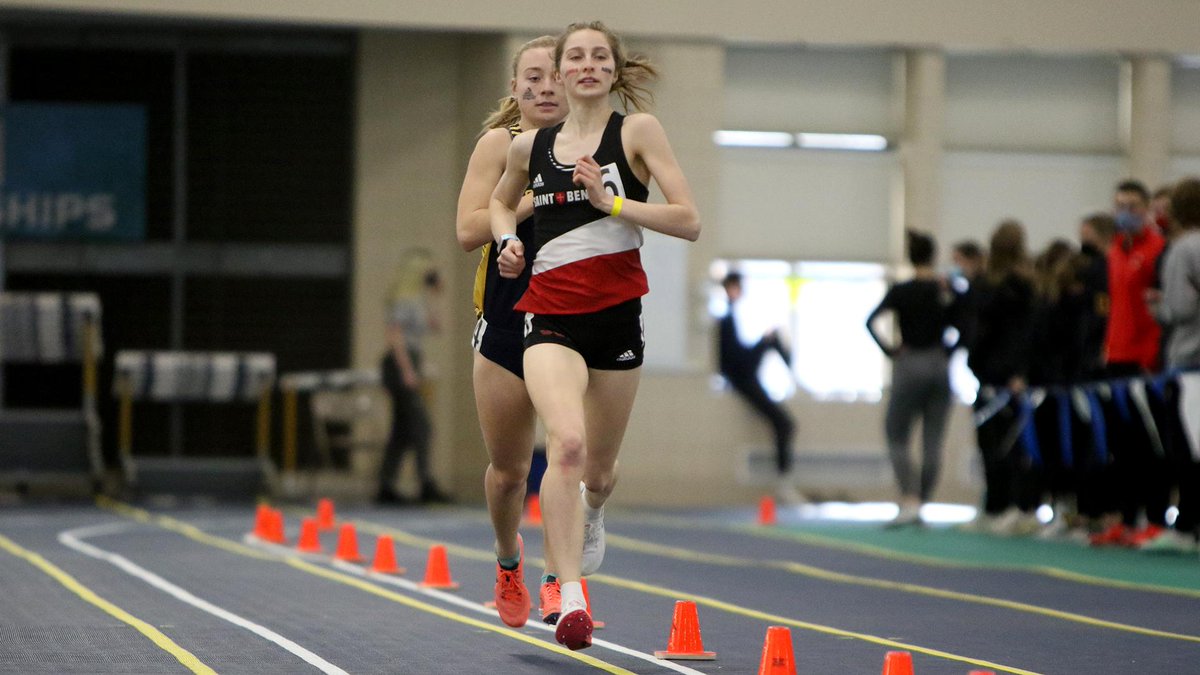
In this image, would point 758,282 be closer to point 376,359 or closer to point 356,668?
point 376,359

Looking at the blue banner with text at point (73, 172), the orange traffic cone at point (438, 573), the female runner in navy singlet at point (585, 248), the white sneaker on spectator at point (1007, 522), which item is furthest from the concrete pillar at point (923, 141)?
the female runner in navy singlet at point (585, 248)

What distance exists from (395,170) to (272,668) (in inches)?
535

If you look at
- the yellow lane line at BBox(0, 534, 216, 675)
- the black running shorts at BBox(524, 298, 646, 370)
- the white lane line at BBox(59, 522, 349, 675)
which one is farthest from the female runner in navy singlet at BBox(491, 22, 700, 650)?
the yellow lane line at BBox(0, 534, 216, 675)

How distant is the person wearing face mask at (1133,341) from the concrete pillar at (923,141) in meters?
6.66

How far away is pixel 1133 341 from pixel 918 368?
106 inches

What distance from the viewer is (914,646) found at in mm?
6383

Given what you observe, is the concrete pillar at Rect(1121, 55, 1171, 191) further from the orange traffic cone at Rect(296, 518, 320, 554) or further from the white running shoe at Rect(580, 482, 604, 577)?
the white running shoe at Rect(580, 482, 604, 577)

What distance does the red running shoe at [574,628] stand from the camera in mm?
5324

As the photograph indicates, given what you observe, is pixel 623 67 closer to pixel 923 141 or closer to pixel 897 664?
pixel 897 664

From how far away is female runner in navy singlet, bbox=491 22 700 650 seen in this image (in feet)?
18.6

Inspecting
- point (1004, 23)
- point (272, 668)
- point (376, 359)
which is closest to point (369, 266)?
point (376, 359)

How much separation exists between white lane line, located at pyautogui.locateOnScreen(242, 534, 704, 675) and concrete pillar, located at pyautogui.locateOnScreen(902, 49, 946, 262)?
8.29 meters

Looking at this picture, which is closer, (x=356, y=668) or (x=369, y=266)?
(x=356, y=668)

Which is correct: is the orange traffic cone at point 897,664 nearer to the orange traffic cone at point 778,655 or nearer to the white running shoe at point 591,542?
the orange traffic cone at point 778,655
